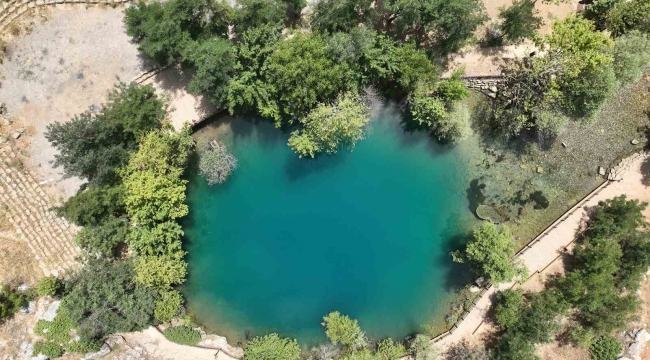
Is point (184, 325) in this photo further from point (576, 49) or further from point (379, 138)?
point (576, 49)

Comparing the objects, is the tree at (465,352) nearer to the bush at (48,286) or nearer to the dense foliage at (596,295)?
the dense foliage at (596,295)

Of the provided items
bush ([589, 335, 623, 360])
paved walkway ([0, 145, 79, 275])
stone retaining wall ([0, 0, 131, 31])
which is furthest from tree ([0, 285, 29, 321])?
bush ([589, 335, 623, 360])

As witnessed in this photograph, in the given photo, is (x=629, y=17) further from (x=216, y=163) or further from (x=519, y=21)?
(x=216, y=163)

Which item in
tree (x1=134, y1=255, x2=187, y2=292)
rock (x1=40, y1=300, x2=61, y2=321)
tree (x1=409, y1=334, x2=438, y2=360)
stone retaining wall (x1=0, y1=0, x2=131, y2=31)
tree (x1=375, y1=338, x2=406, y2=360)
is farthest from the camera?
tree (x1=375, y1=338, x2=406, y2=360)

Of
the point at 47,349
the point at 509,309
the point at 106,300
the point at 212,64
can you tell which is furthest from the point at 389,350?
the point at 47,349

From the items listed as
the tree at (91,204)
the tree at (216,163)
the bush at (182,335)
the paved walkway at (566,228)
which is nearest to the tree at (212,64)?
the tree at (216,163)

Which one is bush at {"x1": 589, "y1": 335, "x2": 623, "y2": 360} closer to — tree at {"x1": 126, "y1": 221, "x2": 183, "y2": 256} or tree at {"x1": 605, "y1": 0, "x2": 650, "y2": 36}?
tree at {"x1": 605, "y1": 0, "x2": 650, "y2": 36}

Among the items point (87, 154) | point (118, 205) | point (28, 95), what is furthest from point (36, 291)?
point (28, 95)
